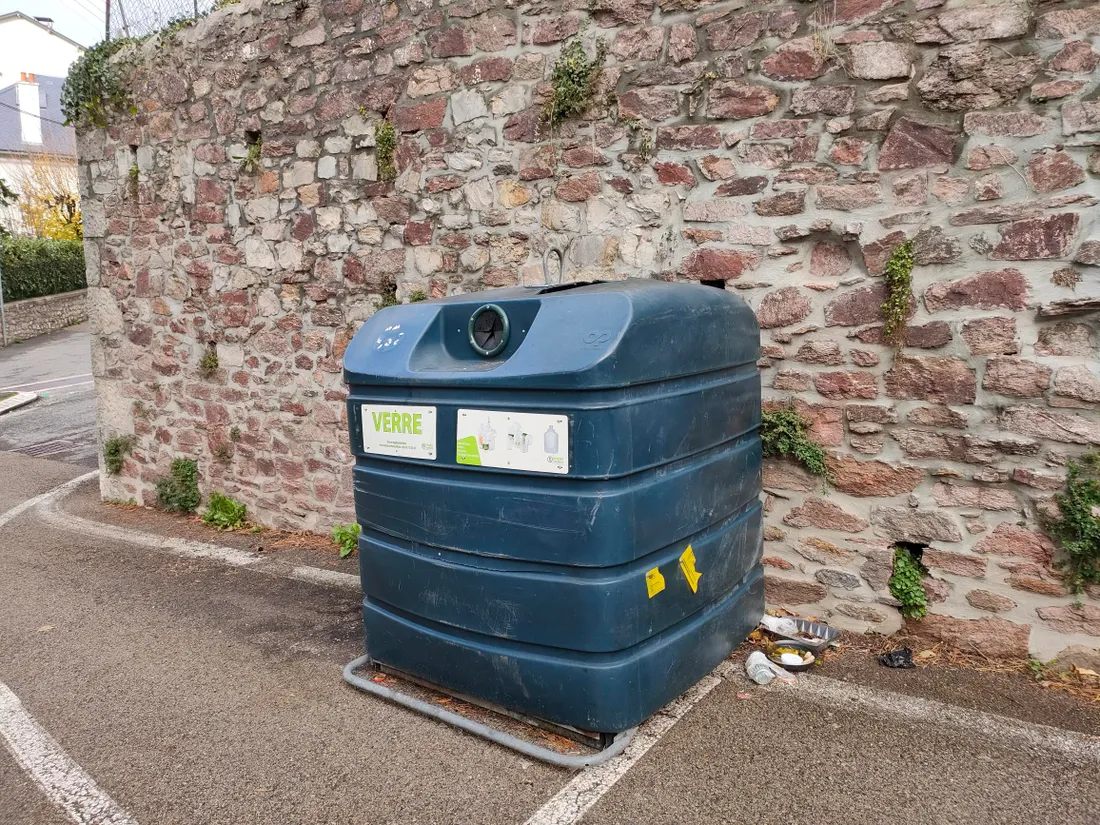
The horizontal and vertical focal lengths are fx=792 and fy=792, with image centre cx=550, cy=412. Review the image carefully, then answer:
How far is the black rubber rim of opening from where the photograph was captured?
2.61 meters

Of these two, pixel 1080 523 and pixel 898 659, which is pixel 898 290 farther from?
pixel 898 659

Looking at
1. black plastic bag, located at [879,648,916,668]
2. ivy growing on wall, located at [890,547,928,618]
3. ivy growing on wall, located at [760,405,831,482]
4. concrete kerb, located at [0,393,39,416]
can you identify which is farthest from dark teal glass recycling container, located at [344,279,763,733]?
concrete kerb, located at [0,393,39,416]

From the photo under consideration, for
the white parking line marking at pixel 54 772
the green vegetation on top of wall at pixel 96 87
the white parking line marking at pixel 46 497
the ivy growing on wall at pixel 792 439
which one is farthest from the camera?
the white parking line marking at pixel 46 497

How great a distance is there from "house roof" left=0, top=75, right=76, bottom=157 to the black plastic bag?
31929 millimetres

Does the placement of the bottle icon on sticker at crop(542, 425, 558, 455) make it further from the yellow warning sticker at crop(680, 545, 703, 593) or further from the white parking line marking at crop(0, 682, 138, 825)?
the white parking line marking at crop(0, 682, 138, 825)

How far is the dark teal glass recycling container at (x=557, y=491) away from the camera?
236cm

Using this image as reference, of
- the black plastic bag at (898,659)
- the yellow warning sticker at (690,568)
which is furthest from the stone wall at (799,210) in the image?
the yellow warning sticker at (690,568)

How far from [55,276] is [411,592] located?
2082 centimetres

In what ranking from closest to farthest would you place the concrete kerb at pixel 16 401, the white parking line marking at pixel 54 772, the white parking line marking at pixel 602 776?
the white parking line marking at pixel 602 776 < the white parking line marking at pixel 54 772 < the concrete kerb at pixel 16 401

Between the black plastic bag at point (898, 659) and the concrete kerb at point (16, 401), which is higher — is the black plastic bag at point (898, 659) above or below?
above

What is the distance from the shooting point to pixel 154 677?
10.8 ft

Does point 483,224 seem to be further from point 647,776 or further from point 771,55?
point 647,776

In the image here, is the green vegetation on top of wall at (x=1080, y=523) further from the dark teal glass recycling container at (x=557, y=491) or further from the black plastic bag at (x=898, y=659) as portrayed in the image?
the dark teal glass recycling container at (x=557, y=491)

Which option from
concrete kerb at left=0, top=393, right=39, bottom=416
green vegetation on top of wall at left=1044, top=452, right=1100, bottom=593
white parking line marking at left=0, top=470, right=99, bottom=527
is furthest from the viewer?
concrete kerb at left=0, top=393, right=39, bottom=416
